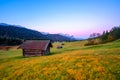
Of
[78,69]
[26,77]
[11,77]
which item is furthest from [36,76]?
[78,69]

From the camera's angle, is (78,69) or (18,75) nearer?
(78,69)

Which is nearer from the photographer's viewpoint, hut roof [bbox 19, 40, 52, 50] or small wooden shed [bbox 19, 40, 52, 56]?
hut roof [bbox 19, 40, 52, 50]

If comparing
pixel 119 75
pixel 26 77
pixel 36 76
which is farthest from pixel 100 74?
pixel 26 77

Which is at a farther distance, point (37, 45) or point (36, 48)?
point (37, 45)

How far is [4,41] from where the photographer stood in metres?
141

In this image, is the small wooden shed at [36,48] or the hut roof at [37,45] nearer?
the hut roof at [37,45]

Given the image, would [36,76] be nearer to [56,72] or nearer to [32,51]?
[56,72]

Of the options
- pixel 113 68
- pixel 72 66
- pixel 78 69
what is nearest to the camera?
pixel 113 68

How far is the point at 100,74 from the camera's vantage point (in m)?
20.4

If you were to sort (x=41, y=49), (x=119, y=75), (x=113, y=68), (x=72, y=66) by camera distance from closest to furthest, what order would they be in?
(x=119, y=75), (x=113, y=68), (x=72, y=66), (x=41, y=49)

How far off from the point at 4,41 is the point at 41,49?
101 m

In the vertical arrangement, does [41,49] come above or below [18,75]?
above

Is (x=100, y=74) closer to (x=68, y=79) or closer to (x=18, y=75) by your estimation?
(x=68, y=79)

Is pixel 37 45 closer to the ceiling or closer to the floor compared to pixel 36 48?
closer to the ceiling
